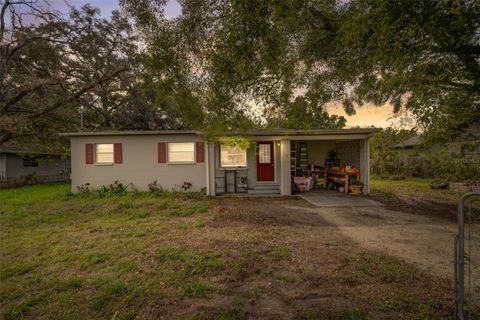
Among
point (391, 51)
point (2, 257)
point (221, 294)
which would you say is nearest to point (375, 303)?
point (221, 294)

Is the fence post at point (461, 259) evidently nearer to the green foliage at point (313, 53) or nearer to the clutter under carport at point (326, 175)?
the green foliage at point (313, 53)

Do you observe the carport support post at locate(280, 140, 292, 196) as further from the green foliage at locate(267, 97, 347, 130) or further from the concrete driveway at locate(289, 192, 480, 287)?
the green foliage at locate(267, 97, 347, 130)

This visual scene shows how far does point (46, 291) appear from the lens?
10.8ft

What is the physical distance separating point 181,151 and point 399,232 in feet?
29.1

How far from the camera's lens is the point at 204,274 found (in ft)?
12.0

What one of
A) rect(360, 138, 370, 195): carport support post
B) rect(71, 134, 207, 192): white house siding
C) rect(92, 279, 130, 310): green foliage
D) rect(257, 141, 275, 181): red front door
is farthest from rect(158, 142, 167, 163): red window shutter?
rect(360, 138, 370, 195): carport support post

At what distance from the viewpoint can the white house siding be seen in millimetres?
11445

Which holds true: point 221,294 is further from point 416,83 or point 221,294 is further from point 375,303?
point 416,83

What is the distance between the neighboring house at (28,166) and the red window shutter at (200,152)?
1256 cm

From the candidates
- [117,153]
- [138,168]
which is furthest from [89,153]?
[138,168]

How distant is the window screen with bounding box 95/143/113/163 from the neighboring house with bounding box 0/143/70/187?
320 inches

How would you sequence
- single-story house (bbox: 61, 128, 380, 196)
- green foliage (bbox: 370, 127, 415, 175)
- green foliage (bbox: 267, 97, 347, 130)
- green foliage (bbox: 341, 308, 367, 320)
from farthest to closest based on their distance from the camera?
green foliage (bbox: 370, 127, 415, 175), single-story house (bbox: 61, 128, 380, 196), green foliage (bbox: 267, 97, 347, 130), green foliage (bbox: 341, 308, 367, 320)

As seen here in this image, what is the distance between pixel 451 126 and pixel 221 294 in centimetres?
445

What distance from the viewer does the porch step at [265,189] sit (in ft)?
35.6
